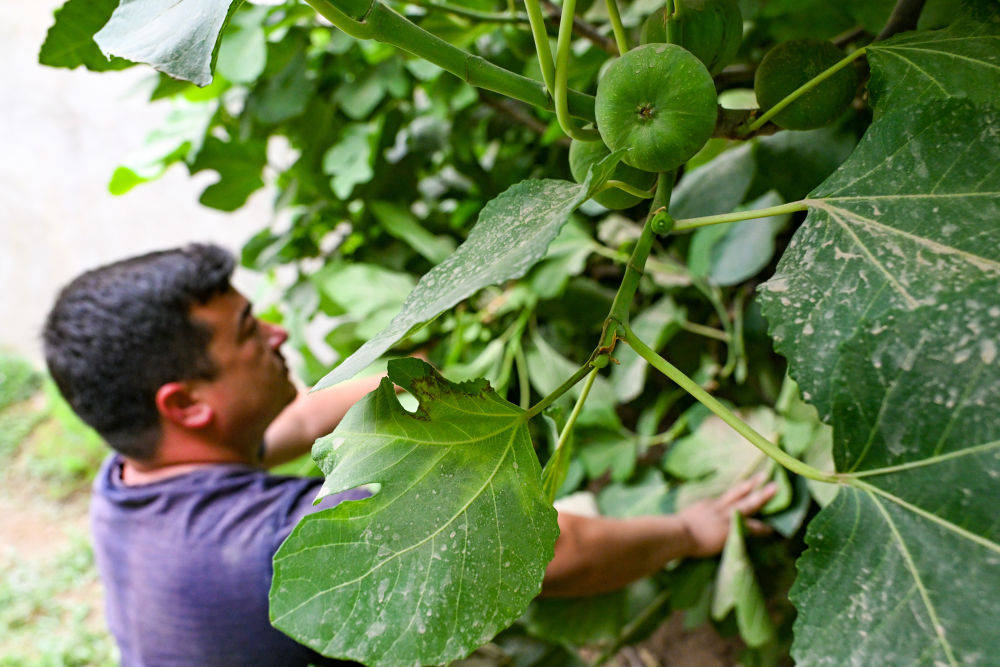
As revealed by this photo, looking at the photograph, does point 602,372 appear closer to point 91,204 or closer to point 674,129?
point 674,129

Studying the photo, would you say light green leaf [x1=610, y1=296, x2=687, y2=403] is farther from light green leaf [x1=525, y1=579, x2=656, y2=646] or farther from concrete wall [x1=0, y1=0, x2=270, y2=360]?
concrete wall [x1=0, y1=0, x2=270, y2=360]

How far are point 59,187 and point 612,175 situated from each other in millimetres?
4542

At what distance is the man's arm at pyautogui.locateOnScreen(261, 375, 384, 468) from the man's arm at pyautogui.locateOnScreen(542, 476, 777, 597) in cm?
56

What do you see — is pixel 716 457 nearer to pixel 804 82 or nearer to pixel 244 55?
pixel 804 82

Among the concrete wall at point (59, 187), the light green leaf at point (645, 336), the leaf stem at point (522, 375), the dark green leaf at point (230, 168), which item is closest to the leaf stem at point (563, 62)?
the light green leaf at point (645, 336)

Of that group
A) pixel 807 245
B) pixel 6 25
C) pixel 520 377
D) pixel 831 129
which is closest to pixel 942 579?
pixel 807 245

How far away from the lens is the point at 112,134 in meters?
3.89

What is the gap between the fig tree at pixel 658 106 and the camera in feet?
1.16

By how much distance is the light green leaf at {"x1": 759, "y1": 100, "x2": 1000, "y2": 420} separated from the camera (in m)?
0.31

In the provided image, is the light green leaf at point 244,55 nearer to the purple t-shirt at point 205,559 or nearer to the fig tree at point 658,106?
the purple t-shirt at point 205,559

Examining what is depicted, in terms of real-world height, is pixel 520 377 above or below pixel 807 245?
below

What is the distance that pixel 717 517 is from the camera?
2.99 feet

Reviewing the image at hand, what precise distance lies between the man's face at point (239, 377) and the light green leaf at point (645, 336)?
511mm

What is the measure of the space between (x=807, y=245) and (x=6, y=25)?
505cm
